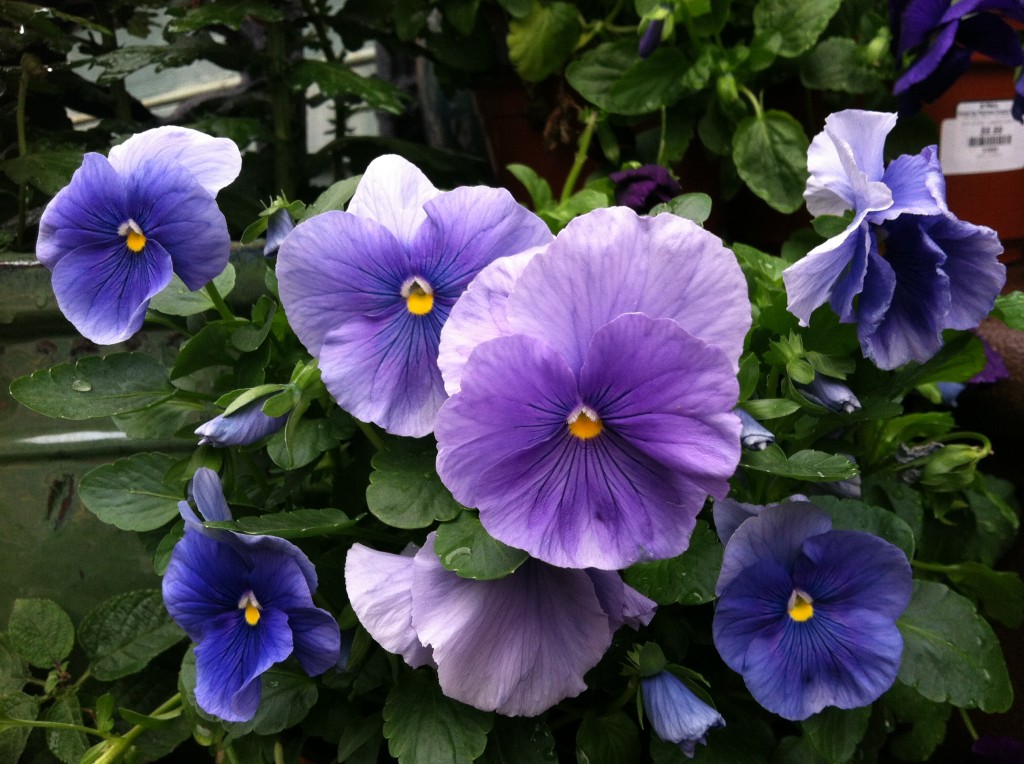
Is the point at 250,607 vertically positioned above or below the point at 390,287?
below

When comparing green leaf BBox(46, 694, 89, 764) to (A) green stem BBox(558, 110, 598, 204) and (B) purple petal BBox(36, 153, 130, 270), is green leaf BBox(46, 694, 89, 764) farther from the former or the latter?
(A) green stem BBox(558, 110, 598, 204)

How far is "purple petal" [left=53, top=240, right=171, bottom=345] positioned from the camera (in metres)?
0.47

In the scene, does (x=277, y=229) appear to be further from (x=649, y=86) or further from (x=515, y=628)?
(x=649, y=86)

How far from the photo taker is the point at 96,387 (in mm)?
547

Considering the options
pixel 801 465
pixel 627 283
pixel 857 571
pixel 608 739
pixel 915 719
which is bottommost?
pixel 915 719

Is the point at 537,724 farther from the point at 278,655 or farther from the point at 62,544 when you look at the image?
the point at 62,544

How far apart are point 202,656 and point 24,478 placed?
0.34m

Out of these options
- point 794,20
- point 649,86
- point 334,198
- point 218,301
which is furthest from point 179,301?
point 794,20

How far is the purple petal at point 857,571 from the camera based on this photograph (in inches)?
19.8

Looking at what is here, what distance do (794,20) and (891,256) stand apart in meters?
0.47

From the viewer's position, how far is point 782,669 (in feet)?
1.62

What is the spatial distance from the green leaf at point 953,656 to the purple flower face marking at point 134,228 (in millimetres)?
514

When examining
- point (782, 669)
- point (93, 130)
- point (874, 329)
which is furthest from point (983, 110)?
point (93, 130)

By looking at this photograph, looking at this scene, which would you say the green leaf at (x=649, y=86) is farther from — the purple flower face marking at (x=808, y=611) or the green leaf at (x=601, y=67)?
the purple flower face marking at (x=808, y=611)
